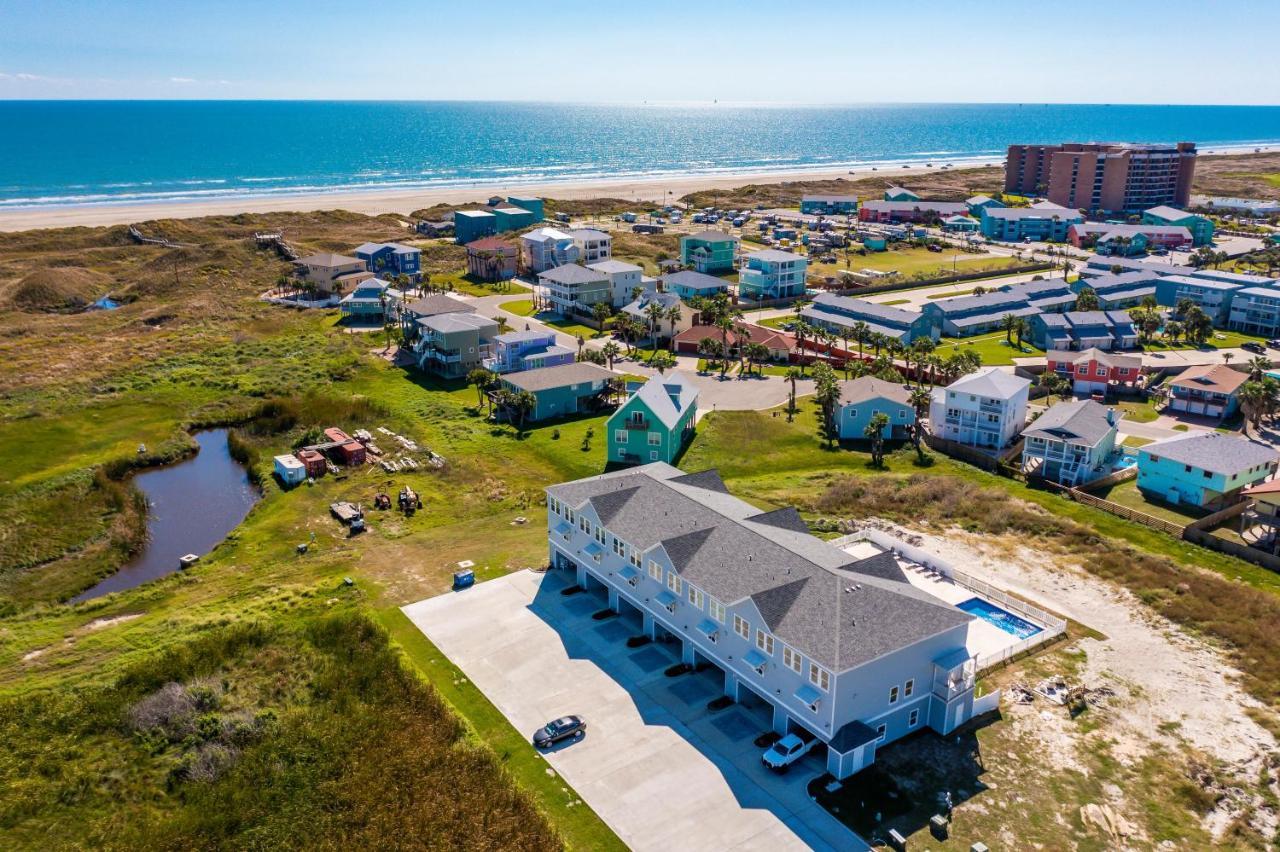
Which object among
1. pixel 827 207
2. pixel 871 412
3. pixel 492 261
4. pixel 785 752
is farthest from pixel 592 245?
pixel 785 752

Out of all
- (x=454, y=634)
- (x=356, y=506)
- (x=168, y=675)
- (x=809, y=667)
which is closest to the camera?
(x=809, y=667)

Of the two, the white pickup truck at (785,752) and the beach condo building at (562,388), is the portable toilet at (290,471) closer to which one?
the beach condo building at (562,388)

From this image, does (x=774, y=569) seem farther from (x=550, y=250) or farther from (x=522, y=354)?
(x=550, y=250)

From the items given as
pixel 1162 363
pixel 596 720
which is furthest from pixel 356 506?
pixel 1162 363

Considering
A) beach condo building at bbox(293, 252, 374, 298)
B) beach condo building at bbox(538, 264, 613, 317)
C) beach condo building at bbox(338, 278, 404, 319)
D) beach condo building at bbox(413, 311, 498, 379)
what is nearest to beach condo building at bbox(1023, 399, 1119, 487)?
beach condo building at bbox(413, 311, 498, 379)

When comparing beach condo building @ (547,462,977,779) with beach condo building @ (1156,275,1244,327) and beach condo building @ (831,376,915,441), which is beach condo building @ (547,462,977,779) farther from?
beach condo building @ (1156,275,1244,327)

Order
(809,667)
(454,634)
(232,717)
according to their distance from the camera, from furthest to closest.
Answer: (454,634) < (232,717) < (809,667)

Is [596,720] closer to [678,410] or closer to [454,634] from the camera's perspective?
[454,634]
